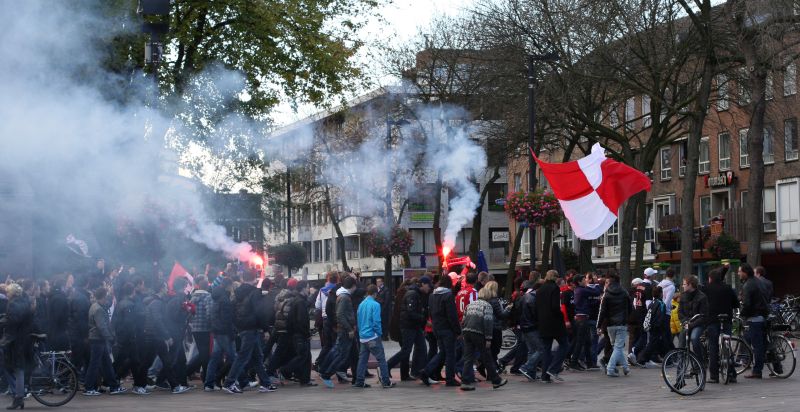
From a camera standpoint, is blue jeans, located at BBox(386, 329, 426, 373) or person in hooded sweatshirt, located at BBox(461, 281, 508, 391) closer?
person in hooded sweatshirt, located at BBox(461, 281, 508, 391)

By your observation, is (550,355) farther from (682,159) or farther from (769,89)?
(682,159)

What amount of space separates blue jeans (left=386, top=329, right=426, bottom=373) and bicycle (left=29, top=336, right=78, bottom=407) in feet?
15.0

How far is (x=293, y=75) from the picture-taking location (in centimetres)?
3656

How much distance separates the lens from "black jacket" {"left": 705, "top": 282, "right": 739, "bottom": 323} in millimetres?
18578

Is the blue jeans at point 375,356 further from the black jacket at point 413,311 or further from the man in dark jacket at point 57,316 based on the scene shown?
the man in dark jacket at point 57,316

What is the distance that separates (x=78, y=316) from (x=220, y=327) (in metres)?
2.16

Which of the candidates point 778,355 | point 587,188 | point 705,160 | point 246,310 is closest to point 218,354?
point 246,310

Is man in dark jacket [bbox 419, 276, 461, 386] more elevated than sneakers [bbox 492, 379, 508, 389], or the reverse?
man in dark jacket [bbox 419, 276, 461, 386]

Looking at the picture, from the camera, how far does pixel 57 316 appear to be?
63.7 feet

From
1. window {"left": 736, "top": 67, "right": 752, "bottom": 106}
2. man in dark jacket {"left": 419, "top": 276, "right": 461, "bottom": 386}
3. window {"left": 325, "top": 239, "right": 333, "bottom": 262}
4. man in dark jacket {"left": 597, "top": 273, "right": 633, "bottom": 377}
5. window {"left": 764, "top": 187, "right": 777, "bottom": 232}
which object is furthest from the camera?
window {"left": 325, "top": 239, "right": 333, "bottom": 262}

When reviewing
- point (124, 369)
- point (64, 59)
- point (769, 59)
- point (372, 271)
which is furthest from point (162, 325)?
point (372, 271)

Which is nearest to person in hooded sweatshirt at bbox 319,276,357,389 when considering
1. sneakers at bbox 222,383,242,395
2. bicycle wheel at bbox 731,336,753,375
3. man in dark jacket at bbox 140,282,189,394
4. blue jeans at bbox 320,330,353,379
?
blue jeans at bbox 320,330,353,379

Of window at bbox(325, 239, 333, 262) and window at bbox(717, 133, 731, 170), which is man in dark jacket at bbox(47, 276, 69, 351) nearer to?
window at bbox(717, 133, 731, 170)

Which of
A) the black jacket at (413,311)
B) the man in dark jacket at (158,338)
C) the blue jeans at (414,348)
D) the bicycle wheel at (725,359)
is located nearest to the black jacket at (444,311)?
the black jacket at (413,311)
